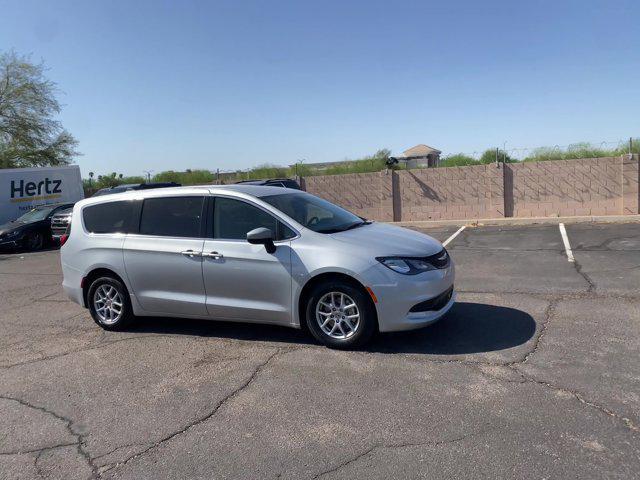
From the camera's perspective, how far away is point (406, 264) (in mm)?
5023

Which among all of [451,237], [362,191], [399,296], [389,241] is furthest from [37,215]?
[399,296]

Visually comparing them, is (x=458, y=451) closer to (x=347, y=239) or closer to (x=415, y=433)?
(x=415, y=433)

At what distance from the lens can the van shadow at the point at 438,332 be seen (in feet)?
16.9

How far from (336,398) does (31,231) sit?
1579 centimetres

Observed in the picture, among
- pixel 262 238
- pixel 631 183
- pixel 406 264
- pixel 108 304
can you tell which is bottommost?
pixel 108 304

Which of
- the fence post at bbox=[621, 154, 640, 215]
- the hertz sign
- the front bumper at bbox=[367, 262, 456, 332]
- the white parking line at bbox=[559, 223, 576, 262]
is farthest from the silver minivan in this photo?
the hertz sign

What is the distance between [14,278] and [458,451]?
35.1 ft

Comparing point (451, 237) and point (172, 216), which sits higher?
point (172, 216)

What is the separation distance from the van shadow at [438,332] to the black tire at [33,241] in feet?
39.5

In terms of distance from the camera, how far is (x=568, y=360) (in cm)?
461

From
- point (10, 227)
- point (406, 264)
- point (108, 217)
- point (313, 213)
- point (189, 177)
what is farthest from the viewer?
point (189, 177)

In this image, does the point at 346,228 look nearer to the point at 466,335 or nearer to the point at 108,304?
the point at 466,335

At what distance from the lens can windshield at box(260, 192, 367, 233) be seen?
18.5 feet

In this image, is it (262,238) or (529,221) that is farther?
(529,221)
